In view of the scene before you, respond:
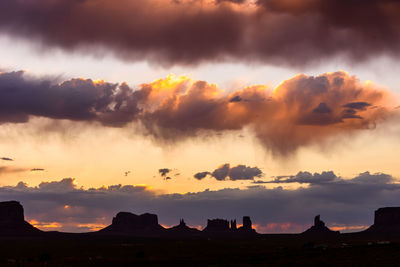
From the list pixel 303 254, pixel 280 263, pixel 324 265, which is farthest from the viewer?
pixel 303 254

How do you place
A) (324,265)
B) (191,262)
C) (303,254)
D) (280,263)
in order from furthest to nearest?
(303,254)
(191,262)
(280,263)
(324,265)

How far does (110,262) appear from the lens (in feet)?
316

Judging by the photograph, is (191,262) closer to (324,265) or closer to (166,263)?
(166,263)

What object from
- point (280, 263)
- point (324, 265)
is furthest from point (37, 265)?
point (324, 265)

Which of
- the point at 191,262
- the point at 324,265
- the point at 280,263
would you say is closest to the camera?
the point at 324,265

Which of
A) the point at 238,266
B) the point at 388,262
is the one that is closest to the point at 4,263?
the point at 238,266

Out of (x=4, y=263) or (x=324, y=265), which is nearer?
(x=324, y=265)

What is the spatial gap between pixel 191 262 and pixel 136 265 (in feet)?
33.5

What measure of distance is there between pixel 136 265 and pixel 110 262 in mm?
7875

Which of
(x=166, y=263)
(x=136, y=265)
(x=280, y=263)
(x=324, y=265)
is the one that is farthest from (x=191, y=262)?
(x=324, y=265)

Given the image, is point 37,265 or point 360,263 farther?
point 37,265

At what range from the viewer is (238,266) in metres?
85.7

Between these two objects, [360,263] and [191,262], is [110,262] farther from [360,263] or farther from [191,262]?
[360,263]

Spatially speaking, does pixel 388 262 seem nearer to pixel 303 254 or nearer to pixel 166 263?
pixel 303 254
